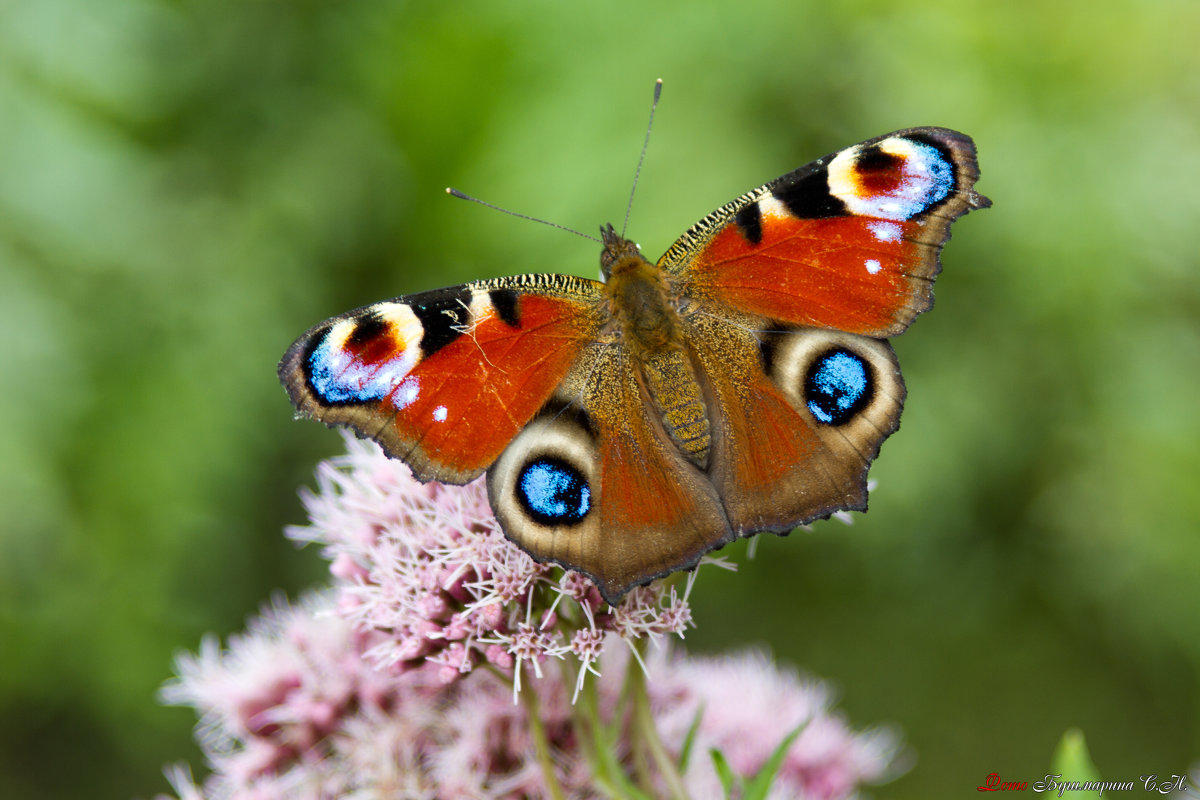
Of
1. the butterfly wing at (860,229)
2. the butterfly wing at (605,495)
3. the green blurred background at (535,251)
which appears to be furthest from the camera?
the green blurred background at (535,251)

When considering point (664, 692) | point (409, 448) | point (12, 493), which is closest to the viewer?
point (409, 448)

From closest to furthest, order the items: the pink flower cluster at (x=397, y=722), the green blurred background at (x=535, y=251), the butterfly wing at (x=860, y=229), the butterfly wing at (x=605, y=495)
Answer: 1. the butterfly wing at (x=605, y=495)
2. the butterfly wing at (x=860, y=229)
3. the pink flower cluster at (x=397, y=722)
4. the green blurred background at (x=535, y=251)

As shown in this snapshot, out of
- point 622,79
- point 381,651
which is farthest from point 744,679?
point 622,79

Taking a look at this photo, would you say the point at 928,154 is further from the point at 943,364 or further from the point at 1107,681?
the point at 1107,681

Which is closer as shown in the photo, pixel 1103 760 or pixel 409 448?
pixel 409 448

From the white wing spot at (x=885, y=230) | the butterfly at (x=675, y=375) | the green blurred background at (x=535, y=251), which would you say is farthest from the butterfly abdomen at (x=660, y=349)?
the green blurred background at (x=535, y=251)

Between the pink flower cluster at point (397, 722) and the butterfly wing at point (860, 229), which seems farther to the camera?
the pink flower cluster at point (397, 722)

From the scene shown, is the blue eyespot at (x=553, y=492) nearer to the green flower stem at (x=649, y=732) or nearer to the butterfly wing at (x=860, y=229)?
the green flower stem at (x=649, y=732)
